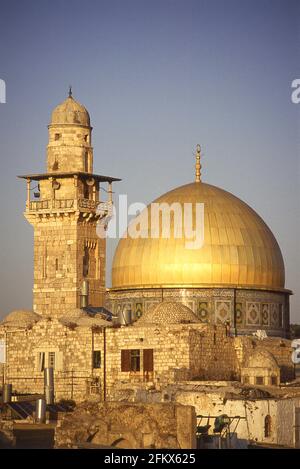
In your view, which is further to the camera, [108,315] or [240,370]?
[108,315]

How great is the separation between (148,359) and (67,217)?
32.3ft

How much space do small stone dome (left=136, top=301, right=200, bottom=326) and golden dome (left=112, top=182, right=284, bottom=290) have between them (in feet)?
16.1

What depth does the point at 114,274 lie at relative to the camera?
70938 millimetres

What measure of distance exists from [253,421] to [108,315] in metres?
16.9

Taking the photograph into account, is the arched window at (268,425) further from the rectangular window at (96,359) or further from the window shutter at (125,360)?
the rectangular window at (96,359)

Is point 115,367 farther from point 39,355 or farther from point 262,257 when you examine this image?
point 262,257

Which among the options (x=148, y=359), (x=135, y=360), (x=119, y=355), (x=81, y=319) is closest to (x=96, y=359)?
(x=119, y=355)

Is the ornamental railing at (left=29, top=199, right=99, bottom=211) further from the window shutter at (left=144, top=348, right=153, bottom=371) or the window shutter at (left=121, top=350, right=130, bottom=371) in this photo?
the window shutter at (left=144, top=348, right=153, bottom=371)

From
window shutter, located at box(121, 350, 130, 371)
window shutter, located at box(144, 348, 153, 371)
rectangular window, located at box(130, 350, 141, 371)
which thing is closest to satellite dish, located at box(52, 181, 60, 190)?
window shutter, located at box(121, 350, 130, 371)

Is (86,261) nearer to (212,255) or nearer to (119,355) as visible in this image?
(212,255)

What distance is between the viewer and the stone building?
6475 centimetres

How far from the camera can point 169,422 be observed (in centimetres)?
4738

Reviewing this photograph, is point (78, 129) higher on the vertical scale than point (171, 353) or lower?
higher

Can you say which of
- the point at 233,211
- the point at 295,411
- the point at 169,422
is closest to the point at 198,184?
the point at 233,211
